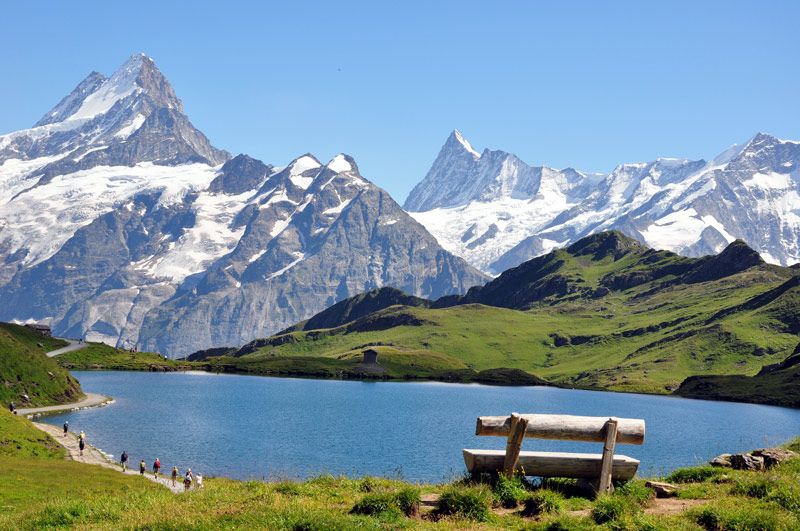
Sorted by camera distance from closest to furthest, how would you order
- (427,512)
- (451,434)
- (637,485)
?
(427,512) → (637,485) → (451,434)

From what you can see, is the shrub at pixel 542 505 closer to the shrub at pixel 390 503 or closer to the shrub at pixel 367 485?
the shrub at pixel 390 503

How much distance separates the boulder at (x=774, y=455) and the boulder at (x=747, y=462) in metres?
0.20

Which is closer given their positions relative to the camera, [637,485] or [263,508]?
[263,508]

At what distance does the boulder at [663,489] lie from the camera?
27547 millimetres

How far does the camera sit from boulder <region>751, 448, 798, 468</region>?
98.4 feet

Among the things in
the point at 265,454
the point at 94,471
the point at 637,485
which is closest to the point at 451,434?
the point at 265,454

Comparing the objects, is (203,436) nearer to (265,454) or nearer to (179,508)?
(265,454)

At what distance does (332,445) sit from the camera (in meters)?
131

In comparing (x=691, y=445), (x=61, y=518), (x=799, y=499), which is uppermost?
(x=799, y=499)

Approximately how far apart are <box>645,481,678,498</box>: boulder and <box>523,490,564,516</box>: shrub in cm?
402

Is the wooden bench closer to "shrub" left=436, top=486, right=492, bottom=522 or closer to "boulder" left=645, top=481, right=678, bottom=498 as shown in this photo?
"boulder" left=645, top=481, right=678, bottom=498

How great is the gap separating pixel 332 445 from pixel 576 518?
110 metres

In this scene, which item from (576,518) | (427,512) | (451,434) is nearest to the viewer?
(576,518)

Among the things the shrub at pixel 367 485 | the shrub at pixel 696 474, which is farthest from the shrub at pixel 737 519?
the shrub at pixel 367 485
